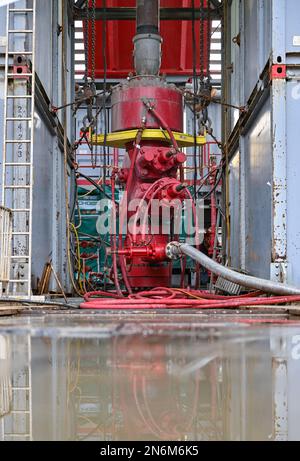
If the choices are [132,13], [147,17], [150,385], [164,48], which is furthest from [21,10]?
[164,48]

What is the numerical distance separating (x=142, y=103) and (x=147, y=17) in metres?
1.15

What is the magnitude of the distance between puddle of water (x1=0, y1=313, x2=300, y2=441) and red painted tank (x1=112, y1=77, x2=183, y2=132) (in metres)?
4.65

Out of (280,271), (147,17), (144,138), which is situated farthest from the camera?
(147,17)

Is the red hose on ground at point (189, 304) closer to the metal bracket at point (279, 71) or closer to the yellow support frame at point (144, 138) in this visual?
the metal bracket at point (279, 71)

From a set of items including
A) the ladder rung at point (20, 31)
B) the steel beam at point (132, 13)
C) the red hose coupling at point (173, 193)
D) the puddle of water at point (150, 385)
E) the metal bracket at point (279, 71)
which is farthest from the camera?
the steel beam at point (132, 13)

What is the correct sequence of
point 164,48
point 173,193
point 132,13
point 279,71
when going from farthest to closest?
point 164,48 < point 132,13 < point 173,193 < point 279,71

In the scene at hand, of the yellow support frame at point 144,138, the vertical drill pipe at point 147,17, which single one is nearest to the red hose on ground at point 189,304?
the yellow support frame at point 144,138

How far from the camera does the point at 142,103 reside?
23.4ft

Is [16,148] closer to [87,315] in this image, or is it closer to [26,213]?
[26,213]

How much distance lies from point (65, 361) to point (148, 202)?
473 centimetres

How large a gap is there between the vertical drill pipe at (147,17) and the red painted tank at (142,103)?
2.09 ft

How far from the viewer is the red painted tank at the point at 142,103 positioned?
715 centimetres

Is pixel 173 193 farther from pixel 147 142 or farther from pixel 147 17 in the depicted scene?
pixel 147 17

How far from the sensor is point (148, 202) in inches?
262
